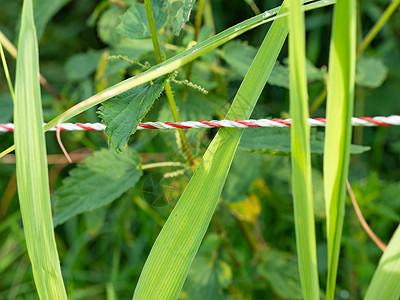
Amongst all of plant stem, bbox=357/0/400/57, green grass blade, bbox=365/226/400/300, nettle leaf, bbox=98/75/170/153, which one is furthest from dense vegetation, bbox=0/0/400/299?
green grass blade, bbox=365/226/400/300

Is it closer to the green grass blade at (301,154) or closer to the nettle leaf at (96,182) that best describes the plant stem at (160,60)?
the nettle leaf at (96,182)

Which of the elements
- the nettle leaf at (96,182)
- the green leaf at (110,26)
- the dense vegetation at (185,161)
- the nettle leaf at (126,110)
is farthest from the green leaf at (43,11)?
the nettle leaf at (126,110)

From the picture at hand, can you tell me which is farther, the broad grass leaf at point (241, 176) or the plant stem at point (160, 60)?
the broad grass leaf at point (241, 176)

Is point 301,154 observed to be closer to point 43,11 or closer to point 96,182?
point 96,182

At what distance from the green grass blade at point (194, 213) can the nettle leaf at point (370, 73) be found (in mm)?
622

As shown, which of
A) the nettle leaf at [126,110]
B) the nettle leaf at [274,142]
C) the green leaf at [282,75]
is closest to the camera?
the nettle leaf at [126,110]

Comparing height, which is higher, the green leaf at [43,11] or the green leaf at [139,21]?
the green leaf at [43,11]

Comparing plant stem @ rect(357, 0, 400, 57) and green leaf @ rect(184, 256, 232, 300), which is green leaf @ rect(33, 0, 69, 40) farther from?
plant stem @ rect(357, 0, 400, 57)

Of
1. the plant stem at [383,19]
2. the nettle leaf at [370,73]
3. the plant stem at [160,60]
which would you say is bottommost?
the plant stem at [160,60]

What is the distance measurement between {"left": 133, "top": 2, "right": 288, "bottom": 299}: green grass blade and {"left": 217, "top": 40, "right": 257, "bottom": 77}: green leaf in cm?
33

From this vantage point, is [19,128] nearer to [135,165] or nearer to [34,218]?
[34,218]

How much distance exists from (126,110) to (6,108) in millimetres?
629

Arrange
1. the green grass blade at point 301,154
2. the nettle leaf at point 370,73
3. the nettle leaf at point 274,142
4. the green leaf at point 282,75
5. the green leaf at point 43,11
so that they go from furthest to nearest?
the nettle leaf at point 370,73
the green leaf at point 43,11
the green leaf at point 282,75
the nettle leaf at point 274,142
the green grass blade at point 301,154

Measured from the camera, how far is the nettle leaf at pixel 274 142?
715mm
